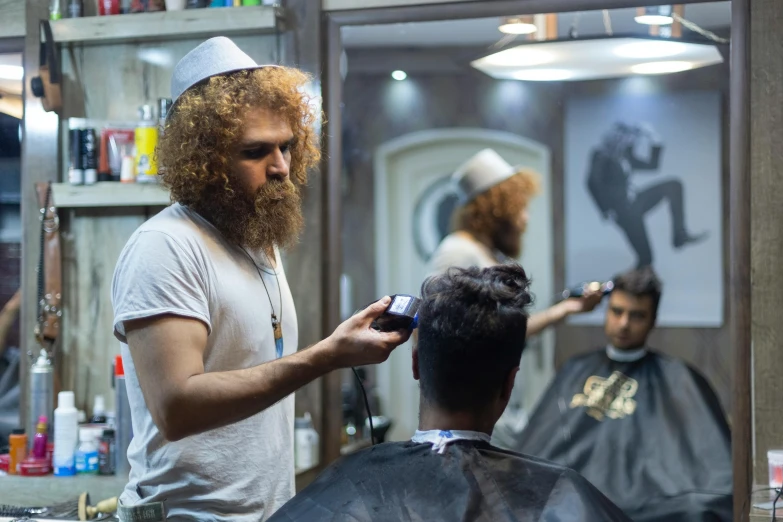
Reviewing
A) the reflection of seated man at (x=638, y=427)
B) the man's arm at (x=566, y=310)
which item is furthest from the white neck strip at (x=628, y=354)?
the man's arm at (x=566, y=310)

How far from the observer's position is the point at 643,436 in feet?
13.6

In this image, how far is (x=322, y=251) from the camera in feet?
→ 9.73

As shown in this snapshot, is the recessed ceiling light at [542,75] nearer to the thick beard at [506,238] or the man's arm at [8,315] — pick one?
the thick beard at [506,238]

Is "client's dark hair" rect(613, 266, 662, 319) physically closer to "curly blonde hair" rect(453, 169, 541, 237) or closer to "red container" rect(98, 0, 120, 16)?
"curly blonde hair" rect(453, 169, 541, 237)

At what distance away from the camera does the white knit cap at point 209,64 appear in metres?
2.01

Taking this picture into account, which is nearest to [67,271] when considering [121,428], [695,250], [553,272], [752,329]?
[121,428]

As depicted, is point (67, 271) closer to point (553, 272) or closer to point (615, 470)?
point (615, 470)

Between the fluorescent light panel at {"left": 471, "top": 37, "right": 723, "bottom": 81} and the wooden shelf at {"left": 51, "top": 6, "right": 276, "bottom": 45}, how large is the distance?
5.40ft

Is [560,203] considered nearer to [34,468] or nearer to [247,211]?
[34,468]

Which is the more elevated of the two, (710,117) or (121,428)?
(710,117)

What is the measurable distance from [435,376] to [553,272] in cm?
393

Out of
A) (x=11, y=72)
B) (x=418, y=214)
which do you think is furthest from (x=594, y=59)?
(x=11, y=72)

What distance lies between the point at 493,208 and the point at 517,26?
0.90 m

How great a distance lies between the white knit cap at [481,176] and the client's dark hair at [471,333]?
8.44 feet
